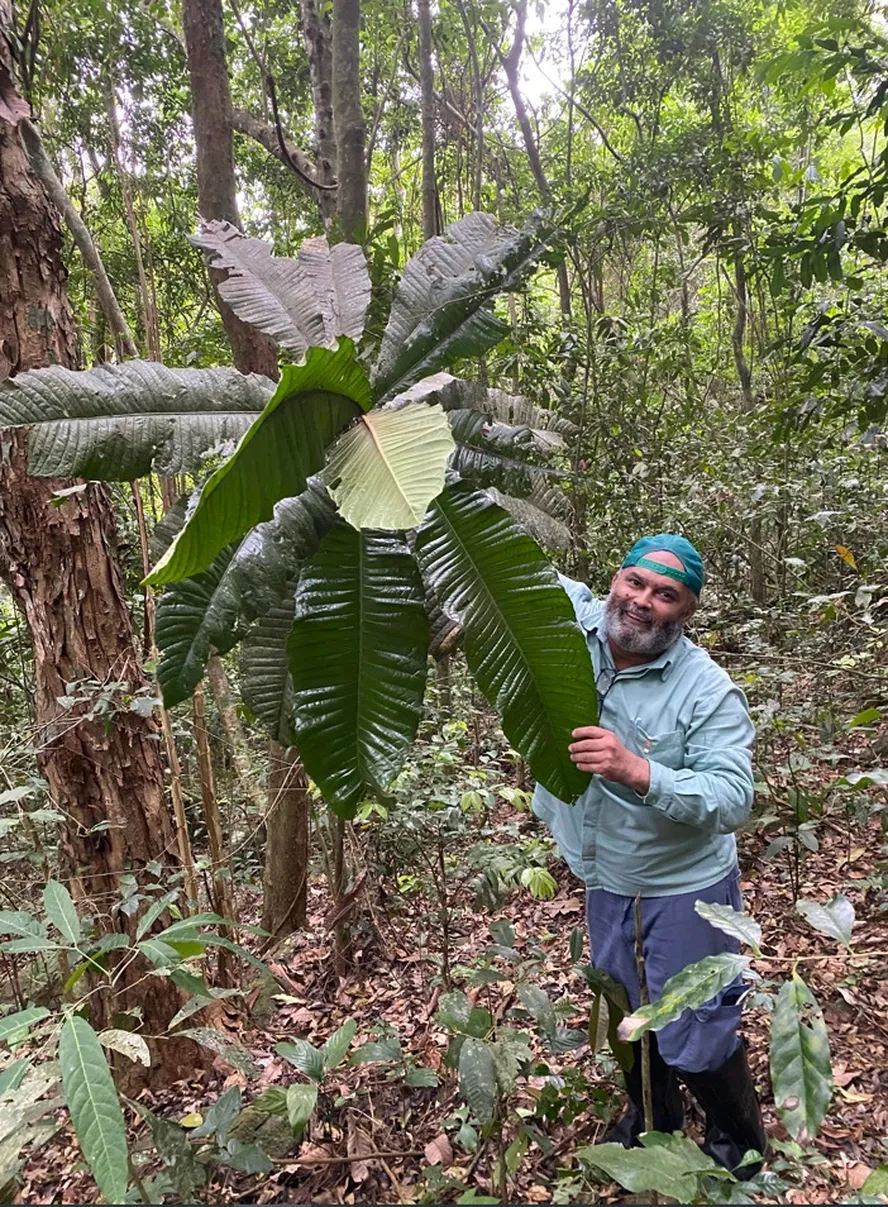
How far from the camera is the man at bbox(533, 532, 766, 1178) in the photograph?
181cm

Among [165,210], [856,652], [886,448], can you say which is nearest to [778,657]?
[856,652]

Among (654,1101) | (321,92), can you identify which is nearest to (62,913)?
(654,1101)

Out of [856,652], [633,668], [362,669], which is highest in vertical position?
[362,669]

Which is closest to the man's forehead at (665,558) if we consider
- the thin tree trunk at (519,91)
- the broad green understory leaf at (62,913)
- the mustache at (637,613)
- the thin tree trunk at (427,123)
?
the mustache at (637,613)

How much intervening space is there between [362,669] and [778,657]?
3.09 m

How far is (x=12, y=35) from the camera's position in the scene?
2.25m

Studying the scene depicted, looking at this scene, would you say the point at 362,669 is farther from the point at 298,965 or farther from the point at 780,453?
the point at 780,453

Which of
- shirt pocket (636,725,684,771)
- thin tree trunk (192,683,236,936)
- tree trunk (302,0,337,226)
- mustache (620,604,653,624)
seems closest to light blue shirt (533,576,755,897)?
shirt pocket (636,725,684,771)

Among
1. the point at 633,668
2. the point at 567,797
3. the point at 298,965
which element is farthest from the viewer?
the point at 298,965

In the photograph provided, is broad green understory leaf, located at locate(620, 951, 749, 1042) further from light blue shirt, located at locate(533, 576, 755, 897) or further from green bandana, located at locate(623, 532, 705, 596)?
green bandana, located at locate(623, 532, 705, 596)

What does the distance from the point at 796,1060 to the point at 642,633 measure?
105 cm

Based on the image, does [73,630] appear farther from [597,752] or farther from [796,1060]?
[796,1060]

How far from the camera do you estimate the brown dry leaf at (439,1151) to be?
86.2 inches

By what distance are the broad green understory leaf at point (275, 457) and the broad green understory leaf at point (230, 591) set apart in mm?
141
